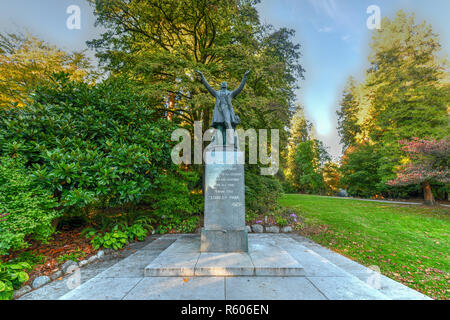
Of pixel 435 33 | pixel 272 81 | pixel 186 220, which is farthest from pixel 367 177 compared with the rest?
pixel 186 220

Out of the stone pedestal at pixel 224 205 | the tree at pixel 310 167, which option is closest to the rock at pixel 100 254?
the stone pedestal at pixel 224 205

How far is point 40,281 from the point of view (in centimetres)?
326

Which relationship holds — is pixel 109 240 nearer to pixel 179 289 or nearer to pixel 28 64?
pixel 179 289

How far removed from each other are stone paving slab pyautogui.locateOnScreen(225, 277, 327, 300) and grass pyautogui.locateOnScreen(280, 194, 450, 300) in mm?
2562

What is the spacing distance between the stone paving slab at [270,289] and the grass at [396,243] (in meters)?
2.56

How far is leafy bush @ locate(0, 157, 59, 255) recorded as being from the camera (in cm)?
305

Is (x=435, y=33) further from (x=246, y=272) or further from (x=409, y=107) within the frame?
(x=246, y=272)

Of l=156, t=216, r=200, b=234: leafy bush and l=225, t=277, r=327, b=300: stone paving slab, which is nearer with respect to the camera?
l=225, t=277, r=327, b=300: stone paving slab

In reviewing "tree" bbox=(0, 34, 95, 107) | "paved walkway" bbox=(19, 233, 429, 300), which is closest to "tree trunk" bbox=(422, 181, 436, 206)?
"paved walkway" bbox=(19, 233, 429, 300)

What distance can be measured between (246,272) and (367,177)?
64.2ft

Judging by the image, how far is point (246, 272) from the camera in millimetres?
3246

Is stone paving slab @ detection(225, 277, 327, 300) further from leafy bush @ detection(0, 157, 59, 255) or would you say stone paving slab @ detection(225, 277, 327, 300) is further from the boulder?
the boulder

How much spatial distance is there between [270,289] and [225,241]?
60.6 inches

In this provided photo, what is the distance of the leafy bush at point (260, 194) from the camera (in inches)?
305
